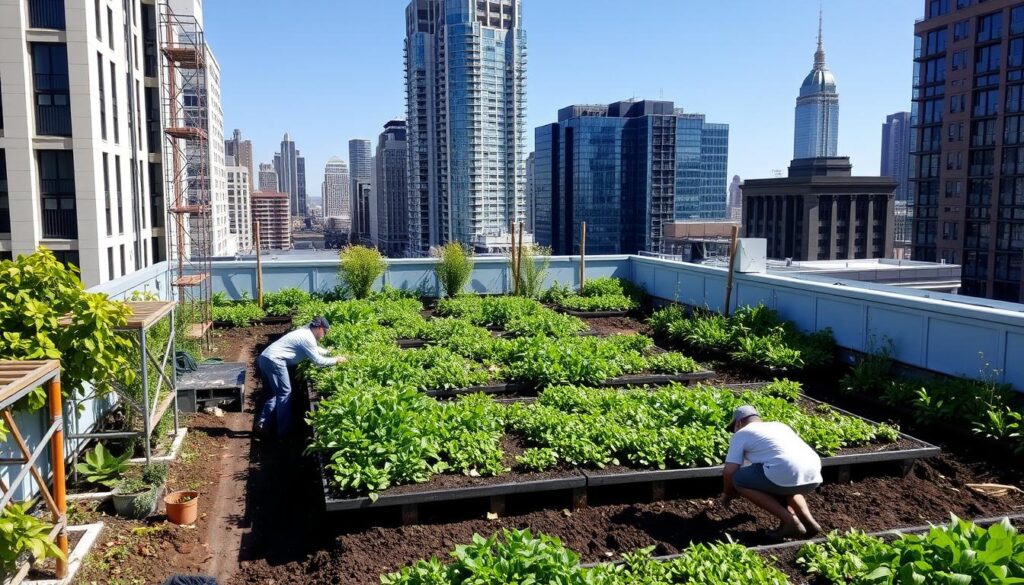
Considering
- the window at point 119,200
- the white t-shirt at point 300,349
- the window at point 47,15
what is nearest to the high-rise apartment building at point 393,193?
the window at point 119,200

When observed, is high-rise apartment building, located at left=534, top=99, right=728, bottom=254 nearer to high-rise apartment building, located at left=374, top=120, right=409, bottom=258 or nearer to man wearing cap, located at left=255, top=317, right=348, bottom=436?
high-rise apartment building, located at left=374, top=120, right=409, bottom=258

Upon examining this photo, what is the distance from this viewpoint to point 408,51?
13162 cm

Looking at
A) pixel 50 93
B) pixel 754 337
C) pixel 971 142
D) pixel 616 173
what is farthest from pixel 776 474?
pixel 616 173

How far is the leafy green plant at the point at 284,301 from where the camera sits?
1669cm

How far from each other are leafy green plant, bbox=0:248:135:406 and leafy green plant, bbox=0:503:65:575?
1.63 m

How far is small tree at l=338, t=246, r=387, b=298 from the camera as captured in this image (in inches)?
679

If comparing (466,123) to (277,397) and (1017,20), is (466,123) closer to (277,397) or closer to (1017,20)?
(1017,20)

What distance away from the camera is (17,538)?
4.40 m

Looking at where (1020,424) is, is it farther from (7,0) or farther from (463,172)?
(463,172)

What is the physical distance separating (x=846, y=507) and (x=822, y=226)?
116500 mm

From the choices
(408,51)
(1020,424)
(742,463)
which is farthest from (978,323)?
(408,51)

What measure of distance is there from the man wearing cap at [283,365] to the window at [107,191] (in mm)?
23079

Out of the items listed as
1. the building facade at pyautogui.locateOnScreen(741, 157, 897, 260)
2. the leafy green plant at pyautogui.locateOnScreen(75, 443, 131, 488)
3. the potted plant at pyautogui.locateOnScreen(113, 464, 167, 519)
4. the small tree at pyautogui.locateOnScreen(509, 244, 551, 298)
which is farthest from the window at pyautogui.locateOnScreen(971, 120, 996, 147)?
the leafy green plant at pyautogui.locateOnScreen(75, 443, 131, 488)

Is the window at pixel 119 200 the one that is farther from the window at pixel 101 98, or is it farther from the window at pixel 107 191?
the window at pixel 101 98
